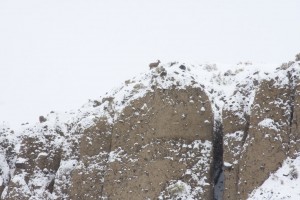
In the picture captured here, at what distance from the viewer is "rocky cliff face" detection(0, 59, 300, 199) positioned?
15375 mm

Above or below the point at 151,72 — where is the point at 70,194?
below

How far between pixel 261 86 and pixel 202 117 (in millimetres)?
2852

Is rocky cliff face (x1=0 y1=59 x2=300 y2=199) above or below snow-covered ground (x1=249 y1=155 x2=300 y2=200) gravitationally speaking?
above

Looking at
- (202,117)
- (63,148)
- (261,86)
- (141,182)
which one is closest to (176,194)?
(141,182)

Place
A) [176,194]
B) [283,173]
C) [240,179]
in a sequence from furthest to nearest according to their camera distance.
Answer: [176,194]
[240,179]
[283,173]

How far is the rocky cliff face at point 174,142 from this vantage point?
15375 mm

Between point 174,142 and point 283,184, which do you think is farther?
point 174,142

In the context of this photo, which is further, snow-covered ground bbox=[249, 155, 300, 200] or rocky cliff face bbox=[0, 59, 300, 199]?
rocky cliff face bbox=[0, 59, 300, 199]

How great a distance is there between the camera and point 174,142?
17.5 meters

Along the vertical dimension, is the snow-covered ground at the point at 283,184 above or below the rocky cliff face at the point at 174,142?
below

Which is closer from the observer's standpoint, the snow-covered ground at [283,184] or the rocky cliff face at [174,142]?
the snow-covered ground at [283,184]

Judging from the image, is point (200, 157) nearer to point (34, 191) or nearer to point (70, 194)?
point (70, 194)

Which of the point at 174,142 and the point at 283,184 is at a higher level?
the point at 174,142

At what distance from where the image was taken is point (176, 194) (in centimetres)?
1661
